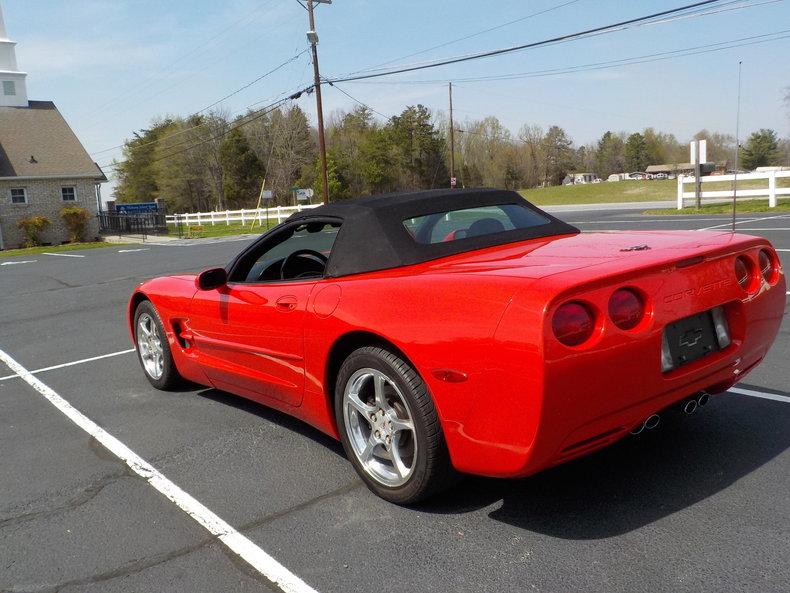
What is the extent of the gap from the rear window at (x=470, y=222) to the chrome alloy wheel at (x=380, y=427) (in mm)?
833

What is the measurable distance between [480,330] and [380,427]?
0.83m

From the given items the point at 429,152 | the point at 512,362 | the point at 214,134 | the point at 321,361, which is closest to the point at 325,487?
the point at 321,361

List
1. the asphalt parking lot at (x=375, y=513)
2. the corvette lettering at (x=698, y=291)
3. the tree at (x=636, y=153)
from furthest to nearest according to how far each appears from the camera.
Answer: the tree at (x=636, y=153) → the corvette lettering at (x=698, y=291) → the asphalt parking lot at (x=375, y=513)

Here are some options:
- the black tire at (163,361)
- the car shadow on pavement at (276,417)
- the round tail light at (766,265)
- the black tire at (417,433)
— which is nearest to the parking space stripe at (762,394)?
the round tail light at (766,265)

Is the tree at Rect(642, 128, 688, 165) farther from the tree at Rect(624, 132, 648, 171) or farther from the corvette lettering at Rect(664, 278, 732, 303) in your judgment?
the corvette lettering at Rect(664, 278, 732, 303)

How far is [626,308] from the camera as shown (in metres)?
2.66

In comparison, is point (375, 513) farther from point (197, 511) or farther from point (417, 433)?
point (197, 511)

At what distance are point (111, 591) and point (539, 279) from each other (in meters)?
2.00

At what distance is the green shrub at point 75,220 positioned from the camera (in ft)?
113

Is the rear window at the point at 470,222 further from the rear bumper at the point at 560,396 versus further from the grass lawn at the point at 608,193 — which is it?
the grass lawn at the point at 608,193

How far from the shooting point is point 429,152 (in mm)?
79938

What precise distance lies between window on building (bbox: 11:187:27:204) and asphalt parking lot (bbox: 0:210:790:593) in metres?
33.7

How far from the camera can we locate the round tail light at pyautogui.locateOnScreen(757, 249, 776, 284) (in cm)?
336

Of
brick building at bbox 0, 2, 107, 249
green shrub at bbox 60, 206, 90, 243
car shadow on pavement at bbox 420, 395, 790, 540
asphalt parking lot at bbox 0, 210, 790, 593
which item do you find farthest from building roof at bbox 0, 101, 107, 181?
car shadow on pavement at bbox 420, 395, 790, 540
